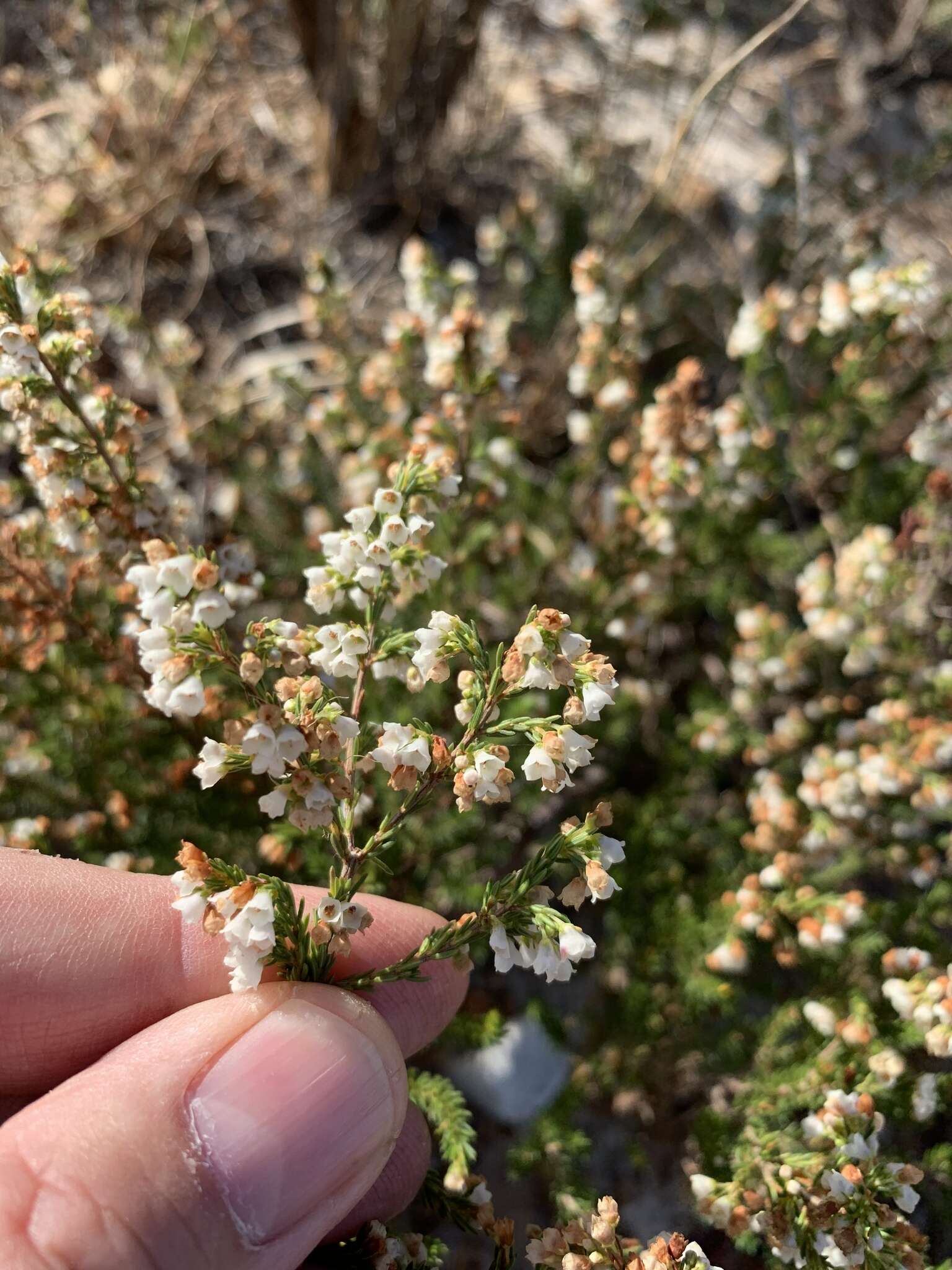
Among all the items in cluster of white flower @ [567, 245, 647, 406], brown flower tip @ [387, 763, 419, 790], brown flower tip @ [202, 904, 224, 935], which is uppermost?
cluster of white flower @ [567, 245, 647, 406]

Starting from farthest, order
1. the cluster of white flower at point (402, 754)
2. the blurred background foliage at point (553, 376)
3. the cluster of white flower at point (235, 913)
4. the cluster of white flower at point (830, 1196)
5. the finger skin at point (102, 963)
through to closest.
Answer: the blurred background foliage at point (553, 376) < the finger skin at point (102, 963) < the cluster of white flower at point (830, 1196) < the cluster of white flower at point (402, 754) < the cluster of white flower at point (235, 913)

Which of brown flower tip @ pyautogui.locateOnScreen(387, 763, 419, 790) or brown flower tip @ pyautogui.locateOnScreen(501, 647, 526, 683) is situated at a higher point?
brown flower tip @ pyautogui.locateOnScreen(501, 647, 526, 683)

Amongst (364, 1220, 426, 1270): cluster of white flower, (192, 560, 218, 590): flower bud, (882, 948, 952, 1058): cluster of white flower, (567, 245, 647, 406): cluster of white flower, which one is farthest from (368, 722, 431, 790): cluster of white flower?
(567, 245, 647, 406): cluster of white flower

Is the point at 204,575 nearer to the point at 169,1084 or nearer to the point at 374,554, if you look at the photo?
the point at 374,554

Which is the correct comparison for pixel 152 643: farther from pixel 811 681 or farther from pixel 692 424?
pixel 811 681

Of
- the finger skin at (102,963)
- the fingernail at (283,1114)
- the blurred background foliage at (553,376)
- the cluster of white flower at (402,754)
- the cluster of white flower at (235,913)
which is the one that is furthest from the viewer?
the blurred background foliage at (553,376)

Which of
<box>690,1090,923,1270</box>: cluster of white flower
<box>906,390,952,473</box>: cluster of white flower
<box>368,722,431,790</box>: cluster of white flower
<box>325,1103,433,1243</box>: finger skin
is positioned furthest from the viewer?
<box>906,390,952,473</box>: cluster of white flower

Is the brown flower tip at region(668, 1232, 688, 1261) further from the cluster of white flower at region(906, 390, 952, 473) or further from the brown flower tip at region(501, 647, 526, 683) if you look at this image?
the cluster of white flower at region(906, 390, 952, 473)

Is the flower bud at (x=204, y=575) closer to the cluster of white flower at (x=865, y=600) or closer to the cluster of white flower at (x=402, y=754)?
the cluster of white flower at (x=402, y=754)

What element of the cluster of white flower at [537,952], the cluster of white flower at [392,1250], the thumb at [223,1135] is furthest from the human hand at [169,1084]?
the cluster of white flower at [537,952]
